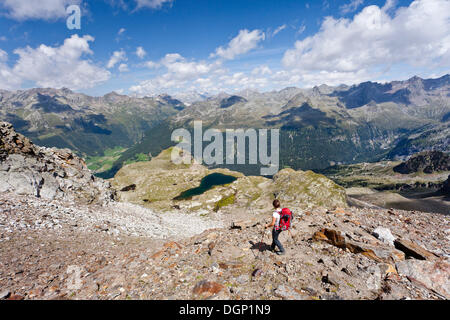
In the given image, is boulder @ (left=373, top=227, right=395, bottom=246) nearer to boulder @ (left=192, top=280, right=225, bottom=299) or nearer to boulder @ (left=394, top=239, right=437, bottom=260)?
boulder @ (left=394, top=239, right=437, bottom=260)

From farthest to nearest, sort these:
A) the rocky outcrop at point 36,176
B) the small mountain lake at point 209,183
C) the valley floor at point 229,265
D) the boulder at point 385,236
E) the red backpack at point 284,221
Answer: the small mountain lake at point 209,183 → the rocky outcrop at point 36,176 → the boulder at point 385,236 → the red backpack at point 284,221 → the valley floor at point 229,265

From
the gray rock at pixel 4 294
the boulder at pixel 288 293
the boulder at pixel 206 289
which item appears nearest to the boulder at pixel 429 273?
the boulder at pixel 288 293

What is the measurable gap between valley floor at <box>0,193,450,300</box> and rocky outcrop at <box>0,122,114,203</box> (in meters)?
8.23

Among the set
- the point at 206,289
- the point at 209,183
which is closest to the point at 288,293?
the point at 206,289

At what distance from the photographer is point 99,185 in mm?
46938

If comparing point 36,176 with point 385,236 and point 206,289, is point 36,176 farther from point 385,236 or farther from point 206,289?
point 385,236

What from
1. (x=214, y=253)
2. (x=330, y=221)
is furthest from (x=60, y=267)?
(x=330, y=221)

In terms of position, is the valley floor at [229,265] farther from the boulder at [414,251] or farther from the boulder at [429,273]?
the boulder at [414,251]

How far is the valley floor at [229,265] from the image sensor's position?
10219 millimetres

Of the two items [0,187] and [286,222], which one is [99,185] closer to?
[0,187]

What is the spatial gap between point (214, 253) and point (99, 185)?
42.3m

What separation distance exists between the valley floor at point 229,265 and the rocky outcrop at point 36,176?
8232mm

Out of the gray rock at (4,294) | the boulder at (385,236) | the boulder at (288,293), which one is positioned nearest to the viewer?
the boulder at (288,293)
